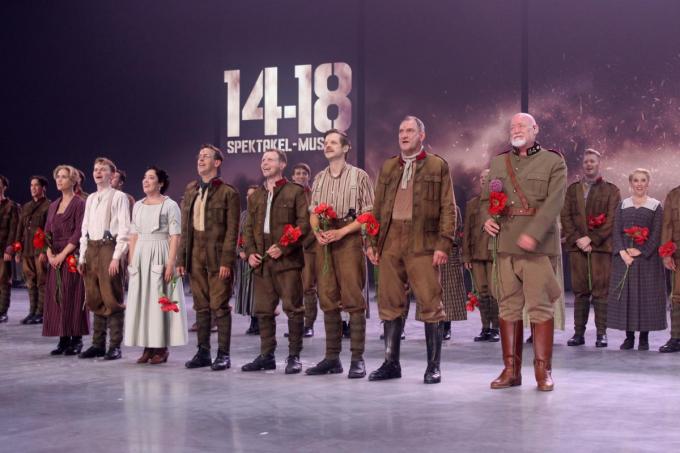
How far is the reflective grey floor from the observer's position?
3.93 metres

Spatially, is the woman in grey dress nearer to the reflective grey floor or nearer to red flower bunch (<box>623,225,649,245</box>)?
red flower bunch (<box>623,225,649,245</box>)

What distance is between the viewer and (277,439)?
13.1 feet

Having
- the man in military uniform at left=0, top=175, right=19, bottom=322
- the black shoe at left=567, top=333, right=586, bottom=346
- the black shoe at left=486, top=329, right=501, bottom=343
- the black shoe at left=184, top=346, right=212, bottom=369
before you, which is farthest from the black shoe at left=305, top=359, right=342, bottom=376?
the man in military uniform at left=0, top=175, right=19, bottom=322

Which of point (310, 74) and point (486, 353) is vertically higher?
point (310, 74)

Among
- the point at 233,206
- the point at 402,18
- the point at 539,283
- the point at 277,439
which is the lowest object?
the point at 277,439

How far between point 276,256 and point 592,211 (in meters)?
2.94

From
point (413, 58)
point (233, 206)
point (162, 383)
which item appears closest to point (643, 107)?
point (413, 58)

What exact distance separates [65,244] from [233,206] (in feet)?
5.12

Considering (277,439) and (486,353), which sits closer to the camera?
(277,439)

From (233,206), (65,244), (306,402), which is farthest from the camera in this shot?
(65,244)

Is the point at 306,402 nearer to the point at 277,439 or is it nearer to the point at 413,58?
the point at 277,439

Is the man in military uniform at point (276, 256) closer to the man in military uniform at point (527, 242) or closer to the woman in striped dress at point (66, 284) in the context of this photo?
the man in military uniform at point (527, 242)

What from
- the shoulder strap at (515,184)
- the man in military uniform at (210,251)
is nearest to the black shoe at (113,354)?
the man in military uniform at (210,251)

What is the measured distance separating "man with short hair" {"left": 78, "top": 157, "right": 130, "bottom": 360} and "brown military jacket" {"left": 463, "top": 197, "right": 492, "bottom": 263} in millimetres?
2985
